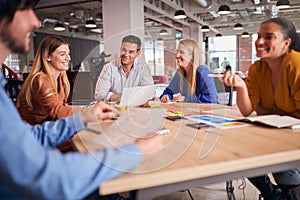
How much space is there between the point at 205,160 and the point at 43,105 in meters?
1.18

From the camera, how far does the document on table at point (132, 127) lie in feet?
3.78

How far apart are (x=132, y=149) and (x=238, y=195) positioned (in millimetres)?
1864

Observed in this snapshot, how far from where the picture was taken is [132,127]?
1.40 m

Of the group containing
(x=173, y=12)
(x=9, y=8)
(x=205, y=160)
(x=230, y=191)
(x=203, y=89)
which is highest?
(x=173, y=12)

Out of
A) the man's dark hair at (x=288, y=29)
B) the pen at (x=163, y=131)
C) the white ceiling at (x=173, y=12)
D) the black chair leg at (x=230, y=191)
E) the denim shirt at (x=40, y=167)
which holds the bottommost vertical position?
the black chair leg at (x=230, y=191)

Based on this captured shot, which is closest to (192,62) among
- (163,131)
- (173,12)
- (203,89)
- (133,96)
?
(203,89)

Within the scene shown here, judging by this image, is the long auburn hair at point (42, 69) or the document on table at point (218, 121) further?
the long auburn hair at point (42, 69)

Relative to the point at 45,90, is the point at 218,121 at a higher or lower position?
lower

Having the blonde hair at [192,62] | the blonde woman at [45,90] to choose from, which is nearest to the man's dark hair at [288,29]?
the blonde hair at [192,62]

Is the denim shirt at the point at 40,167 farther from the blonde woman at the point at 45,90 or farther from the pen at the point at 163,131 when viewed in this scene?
the blonde woman at the point at 45,90

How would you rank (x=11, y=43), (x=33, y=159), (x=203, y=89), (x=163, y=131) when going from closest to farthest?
(x=33, y=159)
(x=11, y=43)
(x=163, y=131)
(x=203, y=89)

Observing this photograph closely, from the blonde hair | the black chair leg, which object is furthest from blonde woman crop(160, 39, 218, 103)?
the black chair leg

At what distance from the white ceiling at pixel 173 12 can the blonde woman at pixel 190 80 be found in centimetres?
496

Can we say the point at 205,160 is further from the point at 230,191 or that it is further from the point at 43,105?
the point at 230,191
